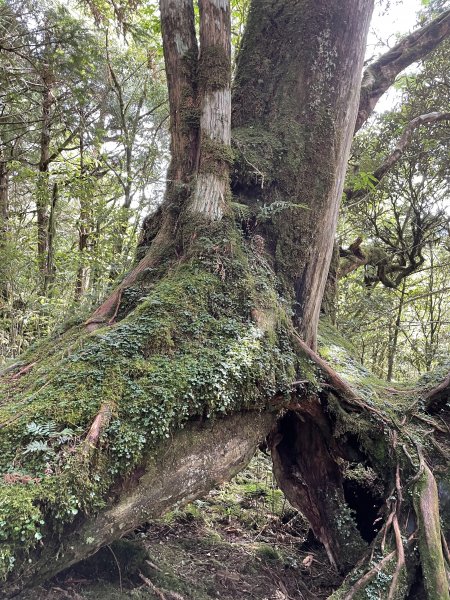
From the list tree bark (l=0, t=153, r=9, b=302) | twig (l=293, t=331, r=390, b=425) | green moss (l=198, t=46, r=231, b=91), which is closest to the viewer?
twig (l=293, t=331, r=390, b=425)

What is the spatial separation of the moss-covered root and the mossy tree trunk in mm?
12

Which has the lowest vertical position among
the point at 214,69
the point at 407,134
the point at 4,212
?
the point at 4,212

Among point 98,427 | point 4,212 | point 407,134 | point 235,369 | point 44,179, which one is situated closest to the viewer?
point 98,427

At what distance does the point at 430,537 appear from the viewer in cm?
289

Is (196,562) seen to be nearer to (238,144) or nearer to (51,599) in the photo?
(51,599)

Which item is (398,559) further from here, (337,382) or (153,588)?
(153,588)

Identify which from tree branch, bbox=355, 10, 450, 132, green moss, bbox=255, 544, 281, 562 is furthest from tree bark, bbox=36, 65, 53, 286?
green moss, bbox=255, 544, 281, 562

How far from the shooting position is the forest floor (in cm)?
274

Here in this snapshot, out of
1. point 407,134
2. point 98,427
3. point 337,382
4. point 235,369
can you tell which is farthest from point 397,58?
point 98,427

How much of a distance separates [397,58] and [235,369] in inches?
211

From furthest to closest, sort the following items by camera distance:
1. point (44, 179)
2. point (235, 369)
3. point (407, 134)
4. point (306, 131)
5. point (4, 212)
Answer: point (4, 212), point (44, 179), point (407, 134), point (306, 131), point (235, 369)

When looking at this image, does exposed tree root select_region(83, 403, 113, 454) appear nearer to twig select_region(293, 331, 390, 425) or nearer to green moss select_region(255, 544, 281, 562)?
twig select_region(293, 331, 390, 425)

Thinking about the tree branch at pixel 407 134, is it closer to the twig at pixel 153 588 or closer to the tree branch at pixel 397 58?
the tree branch at pixel 397 58

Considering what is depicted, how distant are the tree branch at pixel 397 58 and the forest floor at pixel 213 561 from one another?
528 centimetres
